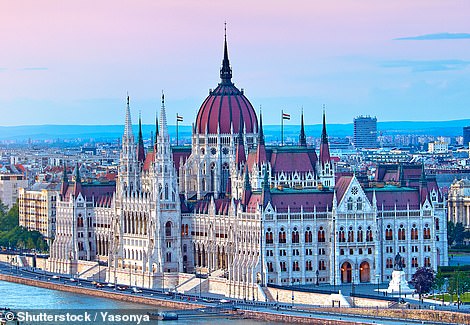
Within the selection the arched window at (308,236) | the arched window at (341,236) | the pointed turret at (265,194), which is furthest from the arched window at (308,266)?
A: the pointed turret at (265,194)

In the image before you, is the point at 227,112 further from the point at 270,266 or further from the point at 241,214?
the point at 270,266

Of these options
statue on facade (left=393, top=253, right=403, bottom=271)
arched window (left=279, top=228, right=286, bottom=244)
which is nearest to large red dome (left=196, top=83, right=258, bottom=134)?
arched window (left=279, top=228, right=286, bottom=244)

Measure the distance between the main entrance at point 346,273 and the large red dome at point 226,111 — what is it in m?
26.5

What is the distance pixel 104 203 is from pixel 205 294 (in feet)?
91.9

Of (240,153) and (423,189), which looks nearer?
(423,189)

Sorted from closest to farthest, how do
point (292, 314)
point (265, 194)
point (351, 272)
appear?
1. point (292, 314)
2. point (265, 194)
3. point (351, 272)

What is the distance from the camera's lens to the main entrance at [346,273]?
164 meters

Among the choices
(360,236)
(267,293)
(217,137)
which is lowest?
(267,293)

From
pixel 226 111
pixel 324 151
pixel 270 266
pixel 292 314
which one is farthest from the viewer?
pixel 226 111

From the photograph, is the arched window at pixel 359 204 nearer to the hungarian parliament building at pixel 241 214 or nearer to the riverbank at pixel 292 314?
the hungarian parliament building at pixel 241 214

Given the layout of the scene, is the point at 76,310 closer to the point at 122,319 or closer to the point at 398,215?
the point at 122,319

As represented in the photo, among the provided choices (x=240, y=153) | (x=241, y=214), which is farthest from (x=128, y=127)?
(x=241, y=214)

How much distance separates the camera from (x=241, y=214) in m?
165

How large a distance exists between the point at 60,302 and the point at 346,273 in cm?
2361
